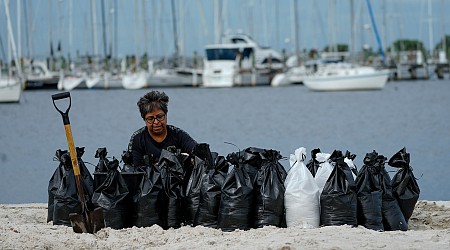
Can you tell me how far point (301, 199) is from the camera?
344 inches

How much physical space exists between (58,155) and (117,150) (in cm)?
1627

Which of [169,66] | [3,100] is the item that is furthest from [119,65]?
[3,100]

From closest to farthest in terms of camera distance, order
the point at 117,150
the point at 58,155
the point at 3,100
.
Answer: the point at 58,155
the point at 117,150
the point at 3,100

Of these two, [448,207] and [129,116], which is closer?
[448,207]

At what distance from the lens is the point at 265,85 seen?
84312 millimetres

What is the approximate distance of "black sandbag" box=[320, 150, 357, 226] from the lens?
343 inches

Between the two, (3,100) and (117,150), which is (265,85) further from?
(117,150)

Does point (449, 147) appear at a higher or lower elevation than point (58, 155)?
lower

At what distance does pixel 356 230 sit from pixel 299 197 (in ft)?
2.07

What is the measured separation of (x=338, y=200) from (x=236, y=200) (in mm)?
871

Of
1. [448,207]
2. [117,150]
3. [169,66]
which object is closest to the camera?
[448,207]

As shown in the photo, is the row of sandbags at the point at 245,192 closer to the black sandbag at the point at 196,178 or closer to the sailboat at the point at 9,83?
the black sandbag at the point at 196,178

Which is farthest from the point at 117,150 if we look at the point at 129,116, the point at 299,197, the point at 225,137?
the point at 129,116

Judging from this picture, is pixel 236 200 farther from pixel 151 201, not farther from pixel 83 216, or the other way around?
pixel 83 216
